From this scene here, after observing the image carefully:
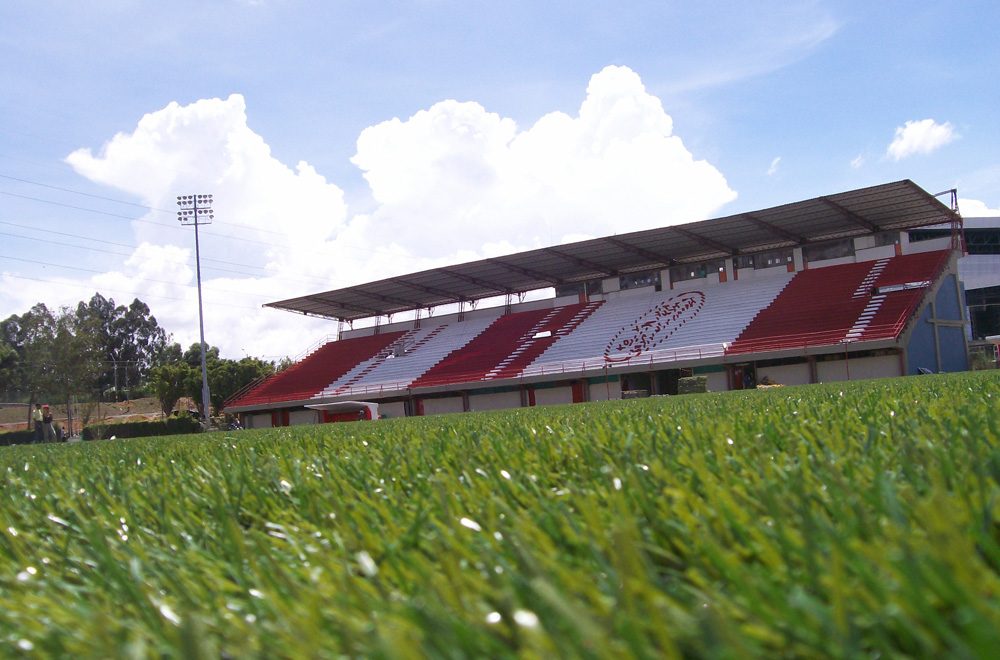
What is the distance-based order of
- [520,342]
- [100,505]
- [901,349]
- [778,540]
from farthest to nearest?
[520,342], [901,349], [100,505], [778,540]

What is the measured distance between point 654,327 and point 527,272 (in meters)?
7.25

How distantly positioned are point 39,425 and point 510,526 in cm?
2057

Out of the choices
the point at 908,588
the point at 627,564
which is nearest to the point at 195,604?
the point at 627,564

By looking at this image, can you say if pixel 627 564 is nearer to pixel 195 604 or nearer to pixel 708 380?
pixel 195 604

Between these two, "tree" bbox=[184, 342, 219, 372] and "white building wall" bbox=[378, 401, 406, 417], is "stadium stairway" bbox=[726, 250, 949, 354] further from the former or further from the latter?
"tree" bbox=[184, 342, 219, 372]

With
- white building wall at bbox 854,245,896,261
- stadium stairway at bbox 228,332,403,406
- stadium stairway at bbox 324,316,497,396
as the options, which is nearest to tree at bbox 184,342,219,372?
stadium stairway at bbox 228,332,403,406

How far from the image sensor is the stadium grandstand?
93.2 ft

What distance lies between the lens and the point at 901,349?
26.4 m

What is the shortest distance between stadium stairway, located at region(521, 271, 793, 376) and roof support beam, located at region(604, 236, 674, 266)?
5.45 feet

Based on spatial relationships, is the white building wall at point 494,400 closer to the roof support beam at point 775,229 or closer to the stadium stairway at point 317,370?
the stadium stairway at point 317,370

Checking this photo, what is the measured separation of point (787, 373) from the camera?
2900cm

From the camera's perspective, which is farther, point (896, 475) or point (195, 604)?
point (896, 475)

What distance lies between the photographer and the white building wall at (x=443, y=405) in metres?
37.0

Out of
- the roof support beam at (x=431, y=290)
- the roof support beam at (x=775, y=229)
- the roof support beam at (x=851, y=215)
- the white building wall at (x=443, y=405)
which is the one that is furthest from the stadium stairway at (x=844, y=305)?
the roof support beam at (x=431, y=290)
